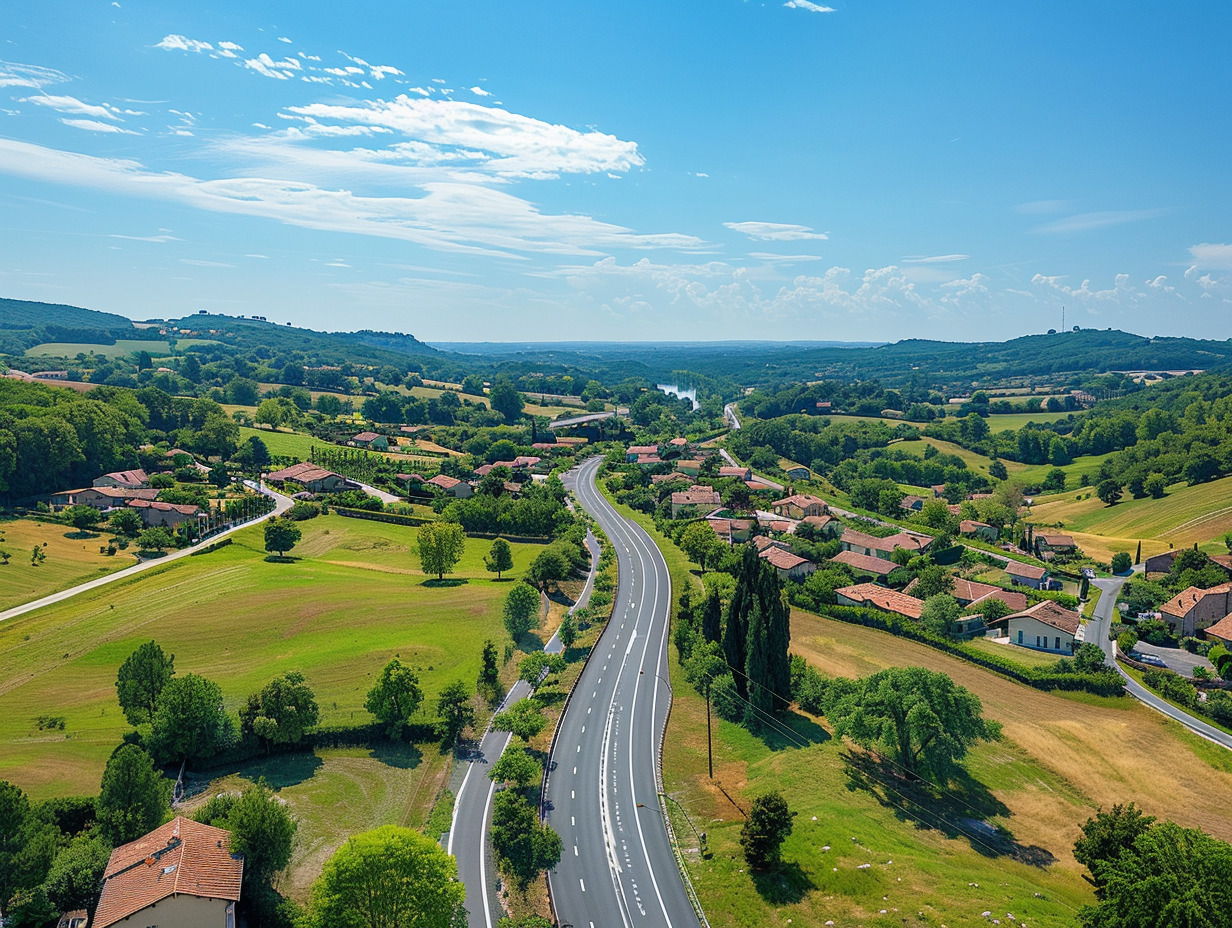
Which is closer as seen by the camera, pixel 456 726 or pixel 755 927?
pixel 755 927

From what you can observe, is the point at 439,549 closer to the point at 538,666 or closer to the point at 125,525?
the point at 538,666

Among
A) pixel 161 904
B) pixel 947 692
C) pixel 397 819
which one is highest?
pixel 947 692

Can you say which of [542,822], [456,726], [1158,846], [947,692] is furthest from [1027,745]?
[456,726]

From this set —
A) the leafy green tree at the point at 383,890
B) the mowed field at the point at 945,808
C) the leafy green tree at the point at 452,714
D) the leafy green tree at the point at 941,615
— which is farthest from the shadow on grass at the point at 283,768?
the leafy green tree at the point at 941,615

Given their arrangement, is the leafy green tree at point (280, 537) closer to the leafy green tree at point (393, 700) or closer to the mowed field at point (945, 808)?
the leafy green tree at point (393, 700)

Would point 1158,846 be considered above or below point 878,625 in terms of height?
above

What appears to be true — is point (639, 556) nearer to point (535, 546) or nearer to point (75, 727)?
point (535, 546)

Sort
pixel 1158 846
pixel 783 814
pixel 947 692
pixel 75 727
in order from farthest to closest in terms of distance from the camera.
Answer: pixel 75 727 → pixel 947 692 → pixel 783 814 → pixel 1158 846
